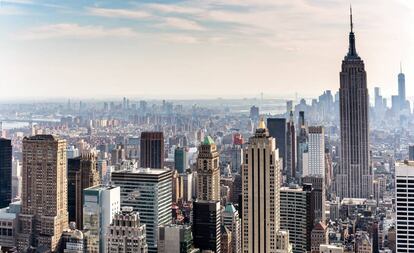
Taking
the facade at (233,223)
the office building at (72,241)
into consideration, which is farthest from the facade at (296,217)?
the office building at (72,241)

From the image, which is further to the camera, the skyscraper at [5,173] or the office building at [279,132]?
the skyscraper at [5,173]

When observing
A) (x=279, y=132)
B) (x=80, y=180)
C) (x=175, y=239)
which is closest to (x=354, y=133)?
(x=279, y=132)

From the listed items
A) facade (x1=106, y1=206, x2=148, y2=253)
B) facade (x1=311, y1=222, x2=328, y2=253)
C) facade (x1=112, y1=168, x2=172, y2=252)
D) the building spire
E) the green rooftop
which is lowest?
facade (x1=311, y1=222, x2=328, y2=253)

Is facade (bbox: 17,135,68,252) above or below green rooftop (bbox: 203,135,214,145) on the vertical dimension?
below

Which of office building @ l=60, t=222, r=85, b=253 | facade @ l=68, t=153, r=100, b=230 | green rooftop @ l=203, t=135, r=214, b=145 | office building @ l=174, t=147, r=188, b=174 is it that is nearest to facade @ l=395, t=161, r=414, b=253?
green rooftop @ l=203, t=135, r=214, b=145

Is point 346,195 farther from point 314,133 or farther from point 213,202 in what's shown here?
point 213,202

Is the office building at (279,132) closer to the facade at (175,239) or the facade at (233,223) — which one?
the facade at (233,223)

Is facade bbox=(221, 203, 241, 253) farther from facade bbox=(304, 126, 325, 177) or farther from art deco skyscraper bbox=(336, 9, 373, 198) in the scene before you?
art deco skyscraper bbox=(336, 9, 373, 198)
